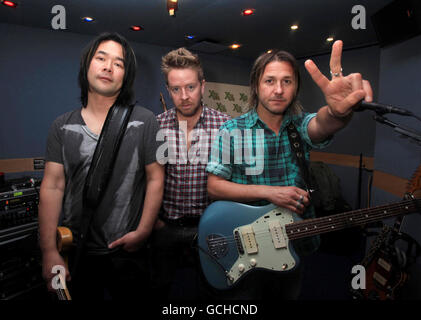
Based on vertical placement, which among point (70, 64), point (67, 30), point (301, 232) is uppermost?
point (67, 30)

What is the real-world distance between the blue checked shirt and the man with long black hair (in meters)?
0.32

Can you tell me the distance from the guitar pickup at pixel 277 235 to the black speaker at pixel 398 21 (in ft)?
5.96

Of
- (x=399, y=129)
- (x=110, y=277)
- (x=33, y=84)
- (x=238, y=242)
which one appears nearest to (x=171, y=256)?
(x=110, y=277)

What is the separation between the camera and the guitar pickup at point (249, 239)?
3.61 feet

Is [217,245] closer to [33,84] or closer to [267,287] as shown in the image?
[267,287]

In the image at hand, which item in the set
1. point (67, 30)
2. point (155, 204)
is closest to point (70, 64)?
point (67, 30)

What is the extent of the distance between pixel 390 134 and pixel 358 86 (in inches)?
67.2

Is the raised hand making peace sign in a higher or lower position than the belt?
higher

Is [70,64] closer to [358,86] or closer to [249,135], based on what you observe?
[249,135]

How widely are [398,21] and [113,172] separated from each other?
229 cm

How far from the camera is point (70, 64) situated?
1.75 metres

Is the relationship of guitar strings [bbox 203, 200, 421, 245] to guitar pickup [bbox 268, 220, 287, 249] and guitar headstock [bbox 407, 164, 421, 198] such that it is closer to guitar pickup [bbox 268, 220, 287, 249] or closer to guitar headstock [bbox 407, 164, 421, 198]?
guitar pickup [bbox 268, 220, 287, 249]

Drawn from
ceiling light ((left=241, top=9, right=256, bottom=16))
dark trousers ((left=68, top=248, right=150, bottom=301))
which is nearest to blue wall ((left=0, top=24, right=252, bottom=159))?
dark trousers ((left=68, top=248, right=150, bottom=301))

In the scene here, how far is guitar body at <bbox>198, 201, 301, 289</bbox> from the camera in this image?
108 cm
